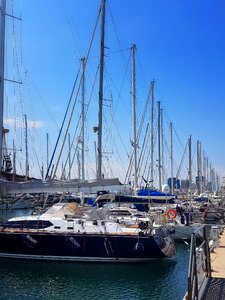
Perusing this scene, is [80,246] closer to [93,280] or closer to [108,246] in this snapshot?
[108,246]

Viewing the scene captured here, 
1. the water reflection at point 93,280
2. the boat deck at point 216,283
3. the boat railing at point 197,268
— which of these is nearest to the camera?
the boat railing at point 197,268

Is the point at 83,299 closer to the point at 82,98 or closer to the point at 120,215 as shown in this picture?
the point at 120,215

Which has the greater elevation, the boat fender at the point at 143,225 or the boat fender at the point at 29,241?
the boat fender at the point at 143,225

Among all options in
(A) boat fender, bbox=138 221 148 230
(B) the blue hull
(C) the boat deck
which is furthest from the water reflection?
(C) the boat deck

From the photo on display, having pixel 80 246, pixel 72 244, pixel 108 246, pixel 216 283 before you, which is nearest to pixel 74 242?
pixel 72 244

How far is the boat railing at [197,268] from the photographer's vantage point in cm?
644

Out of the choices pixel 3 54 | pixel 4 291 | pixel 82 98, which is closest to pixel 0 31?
pixel 3 54

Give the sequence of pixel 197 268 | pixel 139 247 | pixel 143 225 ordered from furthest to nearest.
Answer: pixel 143 225 < pixel 139 247 < pixel 197 268

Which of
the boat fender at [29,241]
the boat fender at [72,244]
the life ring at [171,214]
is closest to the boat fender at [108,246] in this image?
the boat fender at [72,244]

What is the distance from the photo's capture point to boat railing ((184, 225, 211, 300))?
21.1 feet

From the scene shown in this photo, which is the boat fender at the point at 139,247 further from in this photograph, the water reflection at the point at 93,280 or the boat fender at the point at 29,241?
the boat fender at the point at 29,241

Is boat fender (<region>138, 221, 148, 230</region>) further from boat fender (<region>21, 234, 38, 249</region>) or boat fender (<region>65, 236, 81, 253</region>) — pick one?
boat fender (<region>21, 234, 38, 249</region>)

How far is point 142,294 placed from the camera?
14.4 metres

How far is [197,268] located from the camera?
7.74 metres
